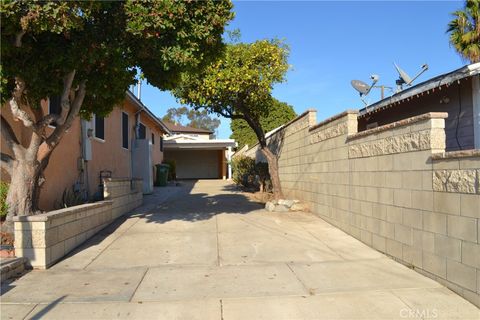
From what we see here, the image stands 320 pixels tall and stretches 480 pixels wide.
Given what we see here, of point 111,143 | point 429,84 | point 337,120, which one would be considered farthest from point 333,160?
point 111,143

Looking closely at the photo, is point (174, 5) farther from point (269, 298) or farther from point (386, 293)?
point (386, 293)

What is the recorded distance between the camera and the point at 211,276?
6.02m

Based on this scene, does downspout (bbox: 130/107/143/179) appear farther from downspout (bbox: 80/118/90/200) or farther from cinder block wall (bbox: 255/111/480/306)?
cinder block wall (bbox: 255/111/480/306)

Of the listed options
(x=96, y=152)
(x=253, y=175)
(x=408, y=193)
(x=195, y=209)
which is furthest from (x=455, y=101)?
(x=253, y=175)

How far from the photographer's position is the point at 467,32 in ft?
46.7

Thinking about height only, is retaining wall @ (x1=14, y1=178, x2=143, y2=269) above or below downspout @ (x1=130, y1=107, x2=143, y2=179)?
below

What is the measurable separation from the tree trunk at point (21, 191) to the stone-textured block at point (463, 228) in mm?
6240

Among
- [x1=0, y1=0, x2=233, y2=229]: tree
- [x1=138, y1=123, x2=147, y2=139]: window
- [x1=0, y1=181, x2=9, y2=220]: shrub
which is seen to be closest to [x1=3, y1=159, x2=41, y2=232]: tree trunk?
[x1=0, y1=0, x2=233, y2=229]: tree

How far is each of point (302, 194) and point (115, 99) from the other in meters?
5.77

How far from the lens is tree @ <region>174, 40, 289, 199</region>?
1163 cm

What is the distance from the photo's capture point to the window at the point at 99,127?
1234 cm

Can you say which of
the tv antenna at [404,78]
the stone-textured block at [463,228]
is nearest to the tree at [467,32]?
the tv antenna at [404,78]

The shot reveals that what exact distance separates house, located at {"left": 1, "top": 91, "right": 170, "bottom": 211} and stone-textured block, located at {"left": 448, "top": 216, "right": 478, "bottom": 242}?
703 cm

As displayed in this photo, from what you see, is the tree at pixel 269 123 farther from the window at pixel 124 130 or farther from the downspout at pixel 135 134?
the window at pixel 124 130
